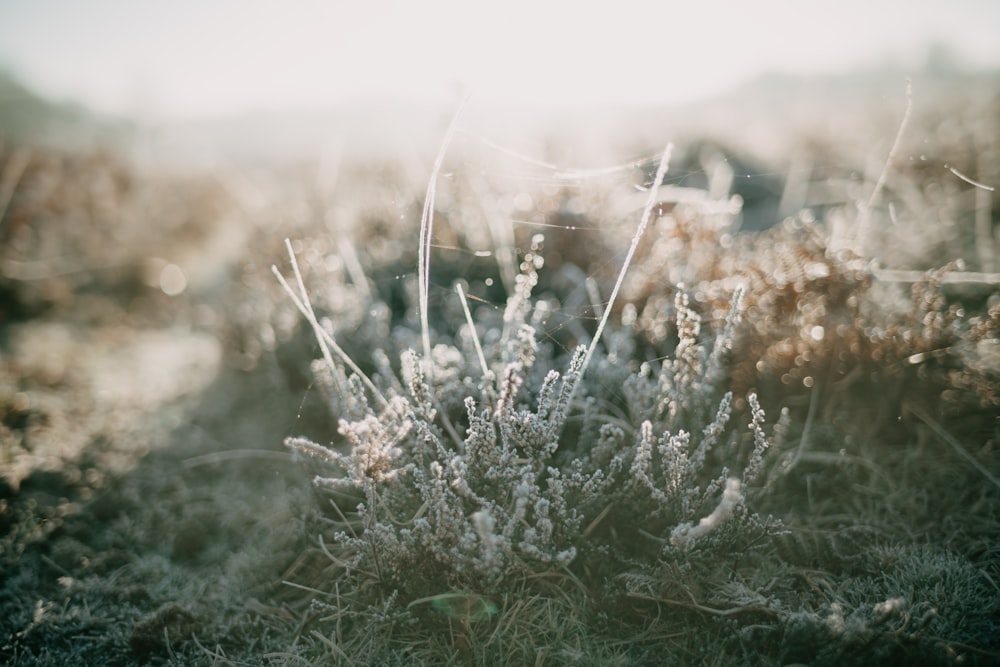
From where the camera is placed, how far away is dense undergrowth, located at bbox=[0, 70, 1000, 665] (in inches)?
58.8

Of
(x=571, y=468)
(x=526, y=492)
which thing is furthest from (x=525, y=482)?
(x=571, y=468)

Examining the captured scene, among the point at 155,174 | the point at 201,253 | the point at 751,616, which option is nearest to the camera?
the point at 751,616

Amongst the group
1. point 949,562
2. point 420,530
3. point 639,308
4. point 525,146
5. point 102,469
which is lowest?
point 102,469

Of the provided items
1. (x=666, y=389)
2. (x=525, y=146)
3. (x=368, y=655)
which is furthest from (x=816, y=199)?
(x=368, y=655)

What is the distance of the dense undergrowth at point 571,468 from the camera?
1493 millimetres

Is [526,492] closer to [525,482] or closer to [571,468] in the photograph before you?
[525,482]

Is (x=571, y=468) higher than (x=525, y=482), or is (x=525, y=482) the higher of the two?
(x=525, y=482)

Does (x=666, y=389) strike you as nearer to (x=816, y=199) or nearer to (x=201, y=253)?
(x=816, y=199)

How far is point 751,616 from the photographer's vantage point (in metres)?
1.46

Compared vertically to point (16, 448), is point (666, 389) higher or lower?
higher

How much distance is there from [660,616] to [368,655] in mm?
774

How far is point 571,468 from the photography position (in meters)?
1.70

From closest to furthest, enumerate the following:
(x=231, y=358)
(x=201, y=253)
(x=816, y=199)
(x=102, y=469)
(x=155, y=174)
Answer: (x=102, y=469)
(x=231, y=358)
(x=816, y=199)
(x=201, y=253)
(x=155, y=174)

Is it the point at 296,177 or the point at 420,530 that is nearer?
the point at 420,530
